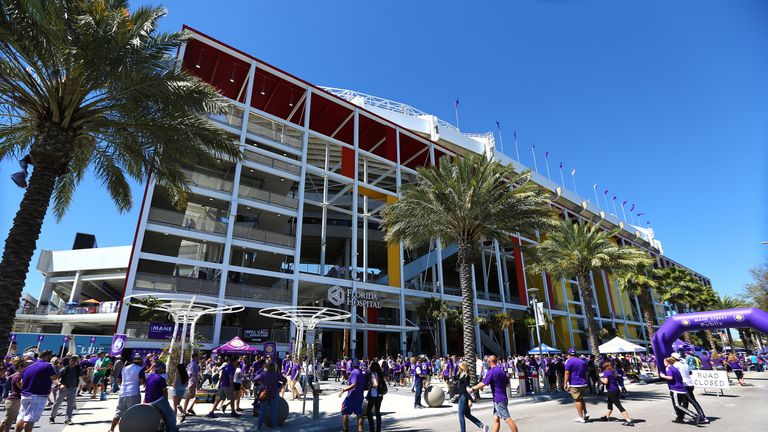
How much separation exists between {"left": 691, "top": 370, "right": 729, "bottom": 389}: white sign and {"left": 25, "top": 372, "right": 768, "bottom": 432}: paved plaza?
0.52 metres

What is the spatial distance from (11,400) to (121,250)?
34.4 meters

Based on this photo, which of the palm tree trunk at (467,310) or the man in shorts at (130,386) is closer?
the man in shorts at (130,386)

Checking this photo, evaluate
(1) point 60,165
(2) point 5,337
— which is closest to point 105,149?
(1) point 60,165

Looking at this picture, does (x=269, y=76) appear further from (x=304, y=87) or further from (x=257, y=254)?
(x=257, y=254)

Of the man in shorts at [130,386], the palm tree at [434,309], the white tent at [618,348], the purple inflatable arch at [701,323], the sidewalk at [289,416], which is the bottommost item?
the sidewalk at [289,416]

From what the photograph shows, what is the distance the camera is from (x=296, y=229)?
103ft

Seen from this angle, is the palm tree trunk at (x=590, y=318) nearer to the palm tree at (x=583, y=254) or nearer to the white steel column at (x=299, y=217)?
the palm tree at (x=583, y=254)

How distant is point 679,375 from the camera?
1020cm

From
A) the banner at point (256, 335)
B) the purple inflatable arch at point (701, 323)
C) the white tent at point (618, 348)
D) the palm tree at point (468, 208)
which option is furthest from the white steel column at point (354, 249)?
the purple inflatable arch at point (701, 323)

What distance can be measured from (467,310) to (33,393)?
14.9 m

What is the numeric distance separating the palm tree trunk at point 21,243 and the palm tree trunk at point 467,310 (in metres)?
14.4

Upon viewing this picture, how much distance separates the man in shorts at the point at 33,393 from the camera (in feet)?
24.6

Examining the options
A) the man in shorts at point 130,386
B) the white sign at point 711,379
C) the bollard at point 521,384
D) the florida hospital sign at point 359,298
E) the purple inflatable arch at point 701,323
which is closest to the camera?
the man in shorts at point 130,386

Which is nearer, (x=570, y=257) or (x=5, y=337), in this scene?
(x=5, y=337)
